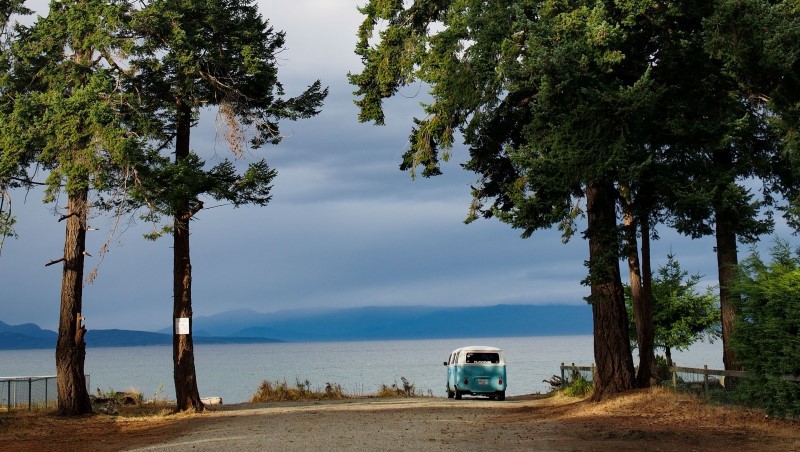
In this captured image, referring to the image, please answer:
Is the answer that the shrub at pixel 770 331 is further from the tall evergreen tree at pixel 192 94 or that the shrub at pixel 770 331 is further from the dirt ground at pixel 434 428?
the tall evergreen tree at pixel 192 94

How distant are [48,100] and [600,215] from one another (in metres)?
15.0

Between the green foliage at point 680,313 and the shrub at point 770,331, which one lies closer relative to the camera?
the shrub at point 770,331

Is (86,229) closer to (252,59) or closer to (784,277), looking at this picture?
(252,59)

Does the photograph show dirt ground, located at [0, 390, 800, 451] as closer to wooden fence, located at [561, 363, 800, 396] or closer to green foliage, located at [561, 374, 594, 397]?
wooden fence, located at [561, 363, 800, 396]

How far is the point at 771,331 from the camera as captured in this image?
16.2 m

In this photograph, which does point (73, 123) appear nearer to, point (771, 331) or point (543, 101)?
point (543, 101)

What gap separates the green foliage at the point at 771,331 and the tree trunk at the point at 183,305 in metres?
14.9

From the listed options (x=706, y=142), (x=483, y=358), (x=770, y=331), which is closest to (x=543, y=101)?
(x=706, y=142)

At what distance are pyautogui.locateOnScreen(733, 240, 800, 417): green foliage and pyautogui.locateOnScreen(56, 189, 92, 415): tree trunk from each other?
1744 cm

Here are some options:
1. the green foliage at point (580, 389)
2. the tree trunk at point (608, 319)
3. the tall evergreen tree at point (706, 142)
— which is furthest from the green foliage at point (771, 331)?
the green foliage at point (580, 389)

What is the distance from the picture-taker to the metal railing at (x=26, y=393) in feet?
88.5

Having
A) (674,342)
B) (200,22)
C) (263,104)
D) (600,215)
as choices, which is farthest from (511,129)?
Answer: (674,342)

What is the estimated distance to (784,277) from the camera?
1602cm

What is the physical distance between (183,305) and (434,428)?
10207 mm
